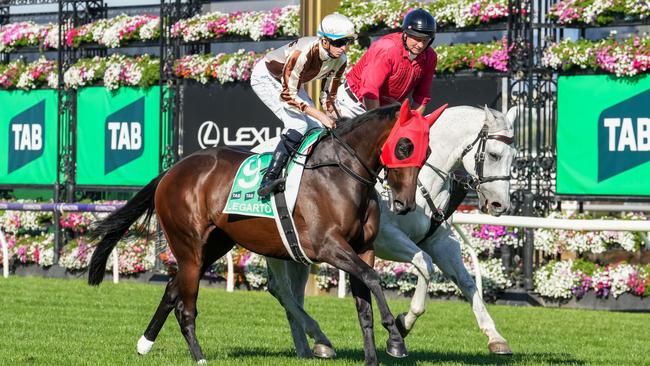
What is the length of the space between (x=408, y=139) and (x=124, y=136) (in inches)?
387

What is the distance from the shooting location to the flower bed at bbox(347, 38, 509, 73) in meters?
13.2

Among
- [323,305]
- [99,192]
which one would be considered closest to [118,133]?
[99,192]

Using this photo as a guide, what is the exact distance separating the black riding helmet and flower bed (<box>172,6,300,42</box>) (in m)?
6.99

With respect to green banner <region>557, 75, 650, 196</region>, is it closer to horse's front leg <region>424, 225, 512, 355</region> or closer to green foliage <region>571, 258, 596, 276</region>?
green foliage <region>571, 258, 596, 276</region>

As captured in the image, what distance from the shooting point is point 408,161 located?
6.54 metres

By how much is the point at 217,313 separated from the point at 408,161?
194 inches

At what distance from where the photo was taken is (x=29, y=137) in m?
16.9

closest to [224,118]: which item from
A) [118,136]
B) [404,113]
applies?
[118,136]

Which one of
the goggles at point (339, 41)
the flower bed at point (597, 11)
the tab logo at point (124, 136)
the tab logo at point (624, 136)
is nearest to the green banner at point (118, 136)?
the tab logo at point (124, 136)

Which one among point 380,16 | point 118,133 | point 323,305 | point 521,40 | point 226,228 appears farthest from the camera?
point 118,133

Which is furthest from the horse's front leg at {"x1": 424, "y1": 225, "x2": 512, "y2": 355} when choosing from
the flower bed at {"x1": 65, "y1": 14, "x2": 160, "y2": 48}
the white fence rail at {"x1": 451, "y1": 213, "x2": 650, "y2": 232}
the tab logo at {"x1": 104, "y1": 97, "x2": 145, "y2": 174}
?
the flower bed at {"x1": 65, "y1": 14, "x2": 160, "y2": 48}

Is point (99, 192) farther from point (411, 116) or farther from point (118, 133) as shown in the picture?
point (411, 116)

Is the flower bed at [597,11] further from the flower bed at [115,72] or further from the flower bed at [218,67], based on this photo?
the flower bed at [115,72]

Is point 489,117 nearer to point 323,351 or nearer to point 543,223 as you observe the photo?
point 323,351
